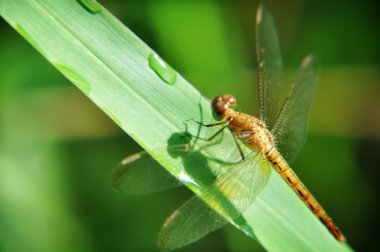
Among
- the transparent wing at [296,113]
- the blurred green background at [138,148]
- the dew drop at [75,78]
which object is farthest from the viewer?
the blurred green background at [138,148]

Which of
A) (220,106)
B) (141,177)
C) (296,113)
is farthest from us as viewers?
(296,113)

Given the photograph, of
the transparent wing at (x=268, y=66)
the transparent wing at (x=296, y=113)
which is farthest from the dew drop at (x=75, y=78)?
the transparent wing at (x=296, y=113)

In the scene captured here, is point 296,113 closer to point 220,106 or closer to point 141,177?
point 220,106

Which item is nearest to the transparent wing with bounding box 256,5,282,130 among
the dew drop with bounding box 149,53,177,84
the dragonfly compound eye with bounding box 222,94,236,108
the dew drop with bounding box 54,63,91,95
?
the dragonfly compound eye with bounding box 222,94,236,108

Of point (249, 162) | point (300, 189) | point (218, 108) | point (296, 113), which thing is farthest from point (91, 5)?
point (300, 189)

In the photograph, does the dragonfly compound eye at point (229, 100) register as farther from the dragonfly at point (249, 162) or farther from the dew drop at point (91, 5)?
the dew drop at point (91, 5)

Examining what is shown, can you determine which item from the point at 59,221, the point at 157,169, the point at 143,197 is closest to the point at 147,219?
the point at 143,197

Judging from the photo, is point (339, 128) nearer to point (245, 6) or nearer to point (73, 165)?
point (245, 6)
